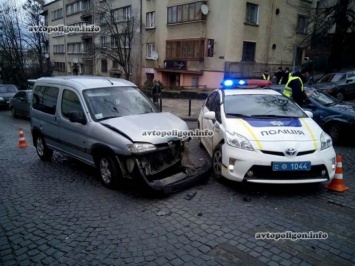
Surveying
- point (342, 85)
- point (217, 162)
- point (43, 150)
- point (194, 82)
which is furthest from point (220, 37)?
point (217, 162)

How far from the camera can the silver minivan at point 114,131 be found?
4.70 meters

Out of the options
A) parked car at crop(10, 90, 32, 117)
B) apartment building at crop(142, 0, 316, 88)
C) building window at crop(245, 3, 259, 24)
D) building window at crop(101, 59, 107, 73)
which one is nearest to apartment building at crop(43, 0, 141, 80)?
building window at crop(101, 59, 107, 73)

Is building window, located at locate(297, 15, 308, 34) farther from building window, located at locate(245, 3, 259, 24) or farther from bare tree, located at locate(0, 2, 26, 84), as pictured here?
bare tree, located at locate(0, 2, 26, 84)

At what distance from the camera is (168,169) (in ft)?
16.9

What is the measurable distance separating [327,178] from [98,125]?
3908mm

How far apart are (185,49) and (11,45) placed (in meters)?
18.4

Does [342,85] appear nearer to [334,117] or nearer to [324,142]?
[334,117]

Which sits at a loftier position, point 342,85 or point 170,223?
point 342,85

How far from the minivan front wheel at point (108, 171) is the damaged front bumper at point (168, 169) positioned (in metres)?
0.45

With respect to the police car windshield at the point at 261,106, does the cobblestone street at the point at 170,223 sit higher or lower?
lower

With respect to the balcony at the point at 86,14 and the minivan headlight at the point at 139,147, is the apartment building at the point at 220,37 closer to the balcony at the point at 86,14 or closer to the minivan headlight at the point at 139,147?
the balcony at the point at 86,14

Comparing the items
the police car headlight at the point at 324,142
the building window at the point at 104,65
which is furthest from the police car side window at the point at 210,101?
the building window at the point at 104,65

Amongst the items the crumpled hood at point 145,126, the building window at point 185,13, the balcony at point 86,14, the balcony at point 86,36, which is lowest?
the crumpled hood at point 145,126

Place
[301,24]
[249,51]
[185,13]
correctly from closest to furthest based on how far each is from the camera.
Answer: [249,51]
[185,13]
[301,24]
